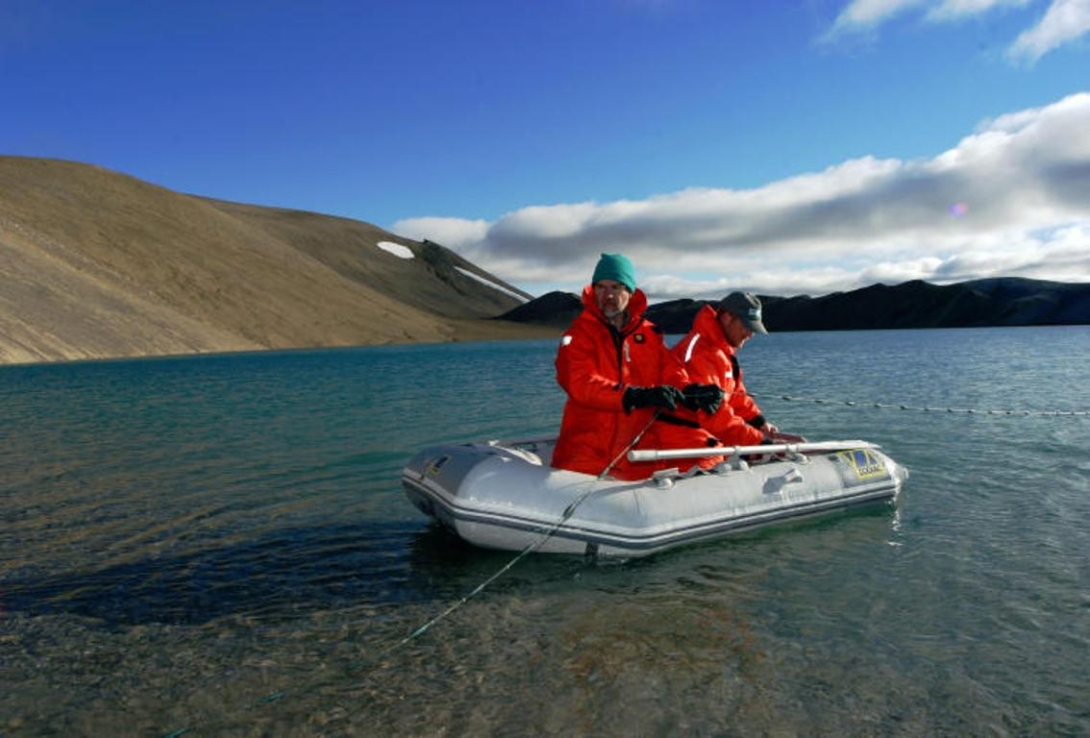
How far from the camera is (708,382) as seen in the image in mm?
7461

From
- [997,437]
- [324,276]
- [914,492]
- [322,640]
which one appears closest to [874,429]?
[997,437]

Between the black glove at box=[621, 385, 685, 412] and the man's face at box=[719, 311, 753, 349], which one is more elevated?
the man's face at box=[719, 311, 753, 349]

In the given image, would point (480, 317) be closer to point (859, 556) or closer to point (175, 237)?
point (175, 237)

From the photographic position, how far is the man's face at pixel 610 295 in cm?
664

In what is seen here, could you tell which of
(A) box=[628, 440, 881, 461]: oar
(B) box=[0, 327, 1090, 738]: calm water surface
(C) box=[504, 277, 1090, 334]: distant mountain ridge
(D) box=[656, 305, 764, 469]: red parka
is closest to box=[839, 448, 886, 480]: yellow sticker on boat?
(A) box=[628, 440, 881, 461]: oar

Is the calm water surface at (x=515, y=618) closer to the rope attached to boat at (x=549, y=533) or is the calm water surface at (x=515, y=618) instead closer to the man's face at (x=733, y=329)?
the rope attached to boat at (x=549, y=533)

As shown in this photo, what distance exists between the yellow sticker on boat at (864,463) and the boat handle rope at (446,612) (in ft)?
8.92

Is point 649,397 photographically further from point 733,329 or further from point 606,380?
point 733,329

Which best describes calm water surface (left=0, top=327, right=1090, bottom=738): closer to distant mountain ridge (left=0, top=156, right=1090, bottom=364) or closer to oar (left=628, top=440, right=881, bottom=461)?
oar (left=628, top=440, right=881, bottom=461)

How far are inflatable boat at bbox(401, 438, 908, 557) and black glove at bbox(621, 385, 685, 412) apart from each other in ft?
1.85

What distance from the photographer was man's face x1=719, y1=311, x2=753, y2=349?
7.49 metres

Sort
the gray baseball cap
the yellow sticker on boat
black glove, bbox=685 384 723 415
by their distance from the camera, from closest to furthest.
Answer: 1. black glove, bbox=685 384 723 415
2. the gray baseball cap
3. the yellow sticker on boat

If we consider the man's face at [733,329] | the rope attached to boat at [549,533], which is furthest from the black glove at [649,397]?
the man's face at [733,329]

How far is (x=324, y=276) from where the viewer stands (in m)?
109
